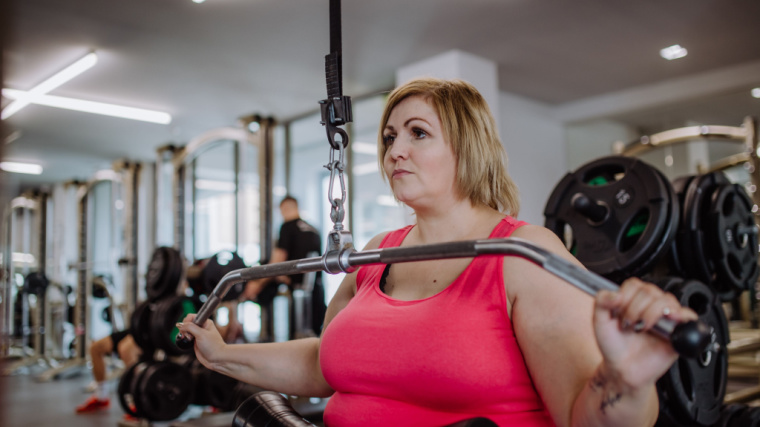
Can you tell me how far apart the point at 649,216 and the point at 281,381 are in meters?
1.26

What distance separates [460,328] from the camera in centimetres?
97

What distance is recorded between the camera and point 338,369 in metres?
1.08

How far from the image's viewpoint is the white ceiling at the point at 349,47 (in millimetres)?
4151

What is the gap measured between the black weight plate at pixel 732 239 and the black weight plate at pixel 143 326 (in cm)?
320

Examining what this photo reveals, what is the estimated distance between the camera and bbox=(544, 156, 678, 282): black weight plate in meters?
1.85

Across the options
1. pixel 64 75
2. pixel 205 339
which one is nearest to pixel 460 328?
pixel 205 339

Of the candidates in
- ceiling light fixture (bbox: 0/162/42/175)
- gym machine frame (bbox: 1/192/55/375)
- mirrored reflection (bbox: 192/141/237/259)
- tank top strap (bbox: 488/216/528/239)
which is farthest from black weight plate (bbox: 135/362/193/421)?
ceiling light fixture (bbox: 0/162/42/175)

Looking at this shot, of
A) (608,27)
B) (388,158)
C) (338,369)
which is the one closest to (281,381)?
(338,369)

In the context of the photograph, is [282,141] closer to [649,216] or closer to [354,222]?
[354,222]

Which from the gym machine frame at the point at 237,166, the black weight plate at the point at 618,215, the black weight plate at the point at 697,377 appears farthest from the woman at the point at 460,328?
the gym machine frame at the point at 237,166

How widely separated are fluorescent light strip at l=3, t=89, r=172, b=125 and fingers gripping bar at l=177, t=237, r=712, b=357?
18.3 feet

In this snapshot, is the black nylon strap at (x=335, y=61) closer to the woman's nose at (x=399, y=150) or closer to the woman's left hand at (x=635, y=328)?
the woman's nose at (x=399, y=150)

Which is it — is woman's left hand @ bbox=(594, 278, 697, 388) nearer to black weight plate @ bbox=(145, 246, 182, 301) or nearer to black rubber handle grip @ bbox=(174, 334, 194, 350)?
black rubber handle grip @ bbox=(174, 334, 194, 350)

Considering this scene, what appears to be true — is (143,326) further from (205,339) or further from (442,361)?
(442,361)
